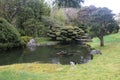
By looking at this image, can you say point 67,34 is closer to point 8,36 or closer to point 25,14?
point 25,14

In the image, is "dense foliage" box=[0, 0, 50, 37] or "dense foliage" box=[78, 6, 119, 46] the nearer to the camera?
"dense foliage" box=[78, 6, 119, 46]

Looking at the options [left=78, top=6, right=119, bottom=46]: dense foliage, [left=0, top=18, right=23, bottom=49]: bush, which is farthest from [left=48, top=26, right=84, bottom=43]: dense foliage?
[left=78, top=6, right=119, bottom=46]: dense foliage

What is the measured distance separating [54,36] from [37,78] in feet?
93.4

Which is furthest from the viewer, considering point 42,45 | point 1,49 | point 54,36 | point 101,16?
point 54,36

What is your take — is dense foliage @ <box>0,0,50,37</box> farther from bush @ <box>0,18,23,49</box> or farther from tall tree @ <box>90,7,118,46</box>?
tall tree @ <box>90,7,118,46</box>

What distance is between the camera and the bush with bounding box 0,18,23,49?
1373 inches

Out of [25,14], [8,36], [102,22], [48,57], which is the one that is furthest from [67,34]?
[48,57]

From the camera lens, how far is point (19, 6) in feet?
139

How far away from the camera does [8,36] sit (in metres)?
35.6

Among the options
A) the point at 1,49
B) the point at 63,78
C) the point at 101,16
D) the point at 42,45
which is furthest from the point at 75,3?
the point at 42,45

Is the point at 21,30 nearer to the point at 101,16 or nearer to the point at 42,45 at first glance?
the point at 42,45

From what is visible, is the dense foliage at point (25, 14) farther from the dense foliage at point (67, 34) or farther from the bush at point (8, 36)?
the bush at point (8, 36)

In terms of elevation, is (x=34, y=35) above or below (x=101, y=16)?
below

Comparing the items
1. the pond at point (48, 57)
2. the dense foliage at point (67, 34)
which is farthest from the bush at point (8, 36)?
the dense foliage at point (67, 34)
